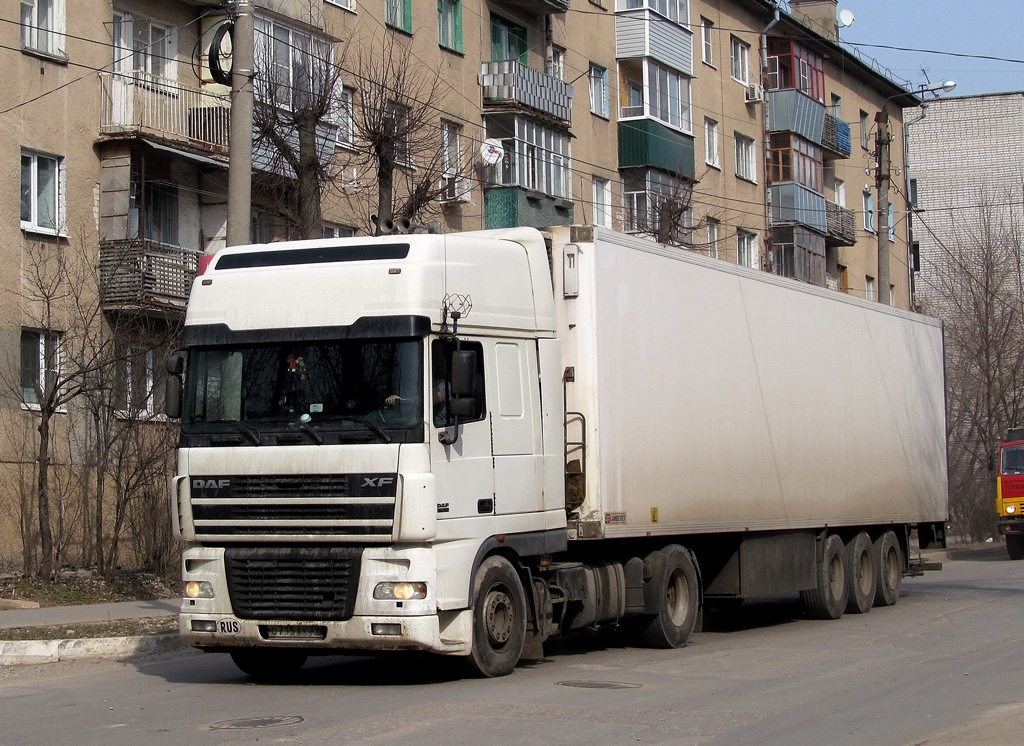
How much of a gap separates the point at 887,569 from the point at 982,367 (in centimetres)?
2871

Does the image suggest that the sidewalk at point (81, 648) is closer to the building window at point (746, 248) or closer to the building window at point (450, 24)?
the building window at point (450, 24)

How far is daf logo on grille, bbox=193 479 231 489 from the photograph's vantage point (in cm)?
1004

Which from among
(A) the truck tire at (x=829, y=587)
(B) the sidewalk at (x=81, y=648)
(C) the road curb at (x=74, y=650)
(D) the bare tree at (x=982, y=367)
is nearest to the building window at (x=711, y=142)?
(D) the bare tree at (x=982, y=367)

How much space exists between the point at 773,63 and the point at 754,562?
34283 mm

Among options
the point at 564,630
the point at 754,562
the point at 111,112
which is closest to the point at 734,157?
the point at 111,112

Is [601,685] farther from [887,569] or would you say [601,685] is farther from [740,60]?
→ [740,60]

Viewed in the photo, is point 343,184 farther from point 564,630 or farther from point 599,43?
point 564,630

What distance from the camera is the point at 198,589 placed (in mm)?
10234

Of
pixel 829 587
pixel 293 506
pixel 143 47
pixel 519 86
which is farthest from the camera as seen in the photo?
pixel 519 86

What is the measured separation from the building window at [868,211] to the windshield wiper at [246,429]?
45.1 m

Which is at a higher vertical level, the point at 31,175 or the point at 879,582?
the point at 31,175

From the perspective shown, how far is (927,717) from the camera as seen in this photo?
8836 millimetres

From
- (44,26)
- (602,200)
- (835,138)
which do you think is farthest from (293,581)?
(835,138)

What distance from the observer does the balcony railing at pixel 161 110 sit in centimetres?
2269
